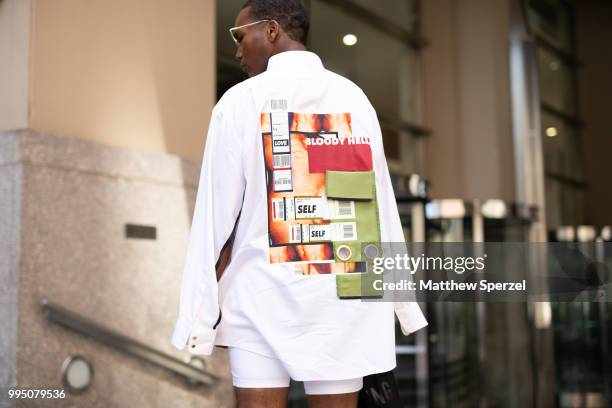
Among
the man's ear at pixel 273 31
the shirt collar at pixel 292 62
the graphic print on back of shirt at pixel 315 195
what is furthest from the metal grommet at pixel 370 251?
the man's ear at pixel 273 31

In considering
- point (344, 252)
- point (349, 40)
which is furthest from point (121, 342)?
point (349, 40)

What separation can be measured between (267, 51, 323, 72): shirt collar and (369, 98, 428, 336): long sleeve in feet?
0.55

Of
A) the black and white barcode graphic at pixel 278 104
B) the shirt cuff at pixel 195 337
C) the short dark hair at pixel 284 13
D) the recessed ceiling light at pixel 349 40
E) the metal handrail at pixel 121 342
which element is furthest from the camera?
the recessed ceiling light at pixel 349 40

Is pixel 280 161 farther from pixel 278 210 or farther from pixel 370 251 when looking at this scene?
pixel 370 251

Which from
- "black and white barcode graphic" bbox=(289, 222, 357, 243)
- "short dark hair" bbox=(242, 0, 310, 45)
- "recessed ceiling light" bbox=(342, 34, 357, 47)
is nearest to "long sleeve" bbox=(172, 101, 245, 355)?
"black and white barcode graphic" bbox=(289, 222, 357, 243)

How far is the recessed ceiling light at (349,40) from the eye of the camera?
28.3ft

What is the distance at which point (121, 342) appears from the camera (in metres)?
3.94

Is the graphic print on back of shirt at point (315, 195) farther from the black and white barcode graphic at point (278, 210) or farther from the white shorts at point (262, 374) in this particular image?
the white shorts at point (262, 374)

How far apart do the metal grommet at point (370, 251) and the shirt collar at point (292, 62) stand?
42 centimetres

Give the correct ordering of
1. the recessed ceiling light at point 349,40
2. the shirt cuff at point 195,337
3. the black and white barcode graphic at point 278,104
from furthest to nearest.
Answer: the recessed ceiling light at point 349,40
the black and white barcode graphic at point 278,104
the shirt cuff at point 195,337

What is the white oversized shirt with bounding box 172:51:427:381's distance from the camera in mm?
1675

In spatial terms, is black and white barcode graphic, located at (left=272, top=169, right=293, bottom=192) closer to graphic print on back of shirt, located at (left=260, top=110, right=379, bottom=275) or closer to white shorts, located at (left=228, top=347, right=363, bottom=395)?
graphic print on back of shirt, located at (left=260, top=110, right=379, bottom=275)

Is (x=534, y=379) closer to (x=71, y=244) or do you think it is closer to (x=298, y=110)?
(x=71, y=244)

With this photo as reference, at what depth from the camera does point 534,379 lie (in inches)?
280
